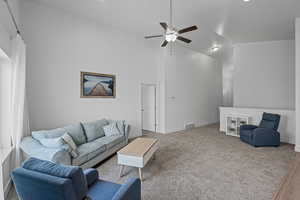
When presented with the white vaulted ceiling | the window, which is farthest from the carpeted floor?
the white vaulted ceiling

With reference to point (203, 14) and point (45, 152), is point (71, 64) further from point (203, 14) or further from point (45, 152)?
point (203, 14)

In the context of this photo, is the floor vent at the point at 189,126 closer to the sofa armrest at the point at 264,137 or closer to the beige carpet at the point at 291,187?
the sofa armrest at the point at 264,137

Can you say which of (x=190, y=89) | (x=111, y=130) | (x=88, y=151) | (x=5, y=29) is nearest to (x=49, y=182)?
(x=88, y=151)

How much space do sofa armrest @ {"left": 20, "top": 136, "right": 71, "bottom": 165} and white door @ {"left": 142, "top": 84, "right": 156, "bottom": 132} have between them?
451 cm

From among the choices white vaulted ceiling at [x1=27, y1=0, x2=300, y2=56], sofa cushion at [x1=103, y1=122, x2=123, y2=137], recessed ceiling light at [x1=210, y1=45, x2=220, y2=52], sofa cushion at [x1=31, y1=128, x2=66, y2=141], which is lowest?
sofa cushion at [x1=103, y1=122, x2=123, y2=137]

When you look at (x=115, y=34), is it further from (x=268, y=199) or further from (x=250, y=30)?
(x=268, y=199)

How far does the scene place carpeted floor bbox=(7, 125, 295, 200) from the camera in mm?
2736

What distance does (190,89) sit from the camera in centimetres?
818

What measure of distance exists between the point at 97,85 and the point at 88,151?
230 centimetres

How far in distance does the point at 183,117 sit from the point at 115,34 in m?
4.49

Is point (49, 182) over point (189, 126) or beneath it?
over

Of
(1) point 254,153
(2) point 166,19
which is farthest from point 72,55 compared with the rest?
(1) point 254,153

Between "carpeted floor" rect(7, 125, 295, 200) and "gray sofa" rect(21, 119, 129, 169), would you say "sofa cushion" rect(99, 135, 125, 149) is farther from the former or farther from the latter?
"carpeted floor" rect(7, 125, 295, 200)

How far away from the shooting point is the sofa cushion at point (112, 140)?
415 cm
